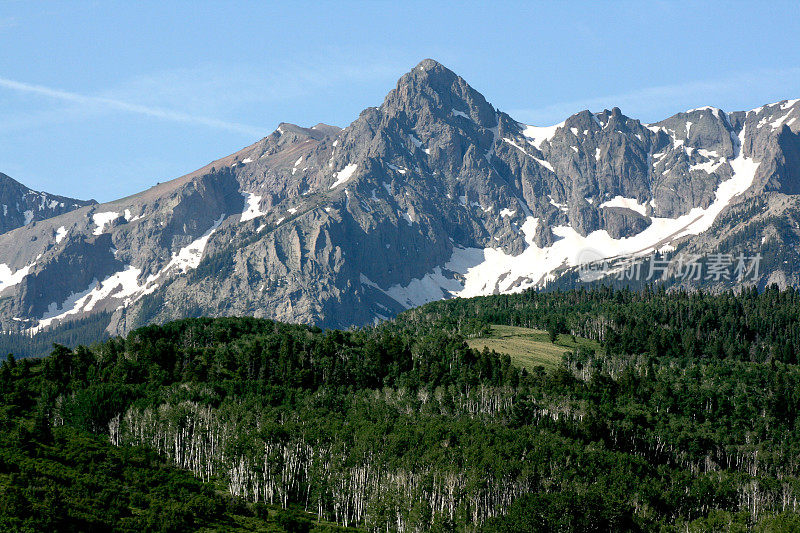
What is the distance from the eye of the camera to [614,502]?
143 m

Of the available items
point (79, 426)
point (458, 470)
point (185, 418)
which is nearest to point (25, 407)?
point (79, 426)

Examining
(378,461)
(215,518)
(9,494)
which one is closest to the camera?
(9,494)

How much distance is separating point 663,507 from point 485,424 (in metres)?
50.5

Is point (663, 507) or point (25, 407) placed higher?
point (25, 407)

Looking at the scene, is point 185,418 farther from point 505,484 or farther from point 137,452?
point 505,484

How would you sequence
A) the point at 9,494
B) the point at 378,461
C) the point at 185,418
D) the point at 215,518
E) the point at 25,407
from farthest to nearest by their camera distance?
1. the point at 25,407
2. the point at 185,418
3. the point at 378,461
4. the point at 215,518
5. the point at 9,494

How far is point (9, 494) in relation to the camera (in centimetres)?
11062

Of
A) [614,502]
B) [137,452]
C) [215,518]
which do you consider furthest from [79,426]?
[614,502]

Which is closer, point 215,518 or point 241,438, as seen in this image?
point 215,518

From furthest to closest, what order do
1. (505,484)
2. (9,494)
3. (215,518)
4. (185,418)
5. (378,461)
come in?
1. (185,418)
2. (378,461)
3. (505,484)
4. (215,518)
5. (9,494)

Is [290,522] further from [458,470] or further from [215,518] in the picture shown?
[458,470]

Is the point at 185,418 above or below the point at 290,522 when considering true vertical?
above

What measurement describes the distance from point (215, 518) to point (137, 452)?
35.5 metres

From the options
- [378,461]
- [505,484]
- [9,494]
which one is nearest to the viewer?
[9,494]
